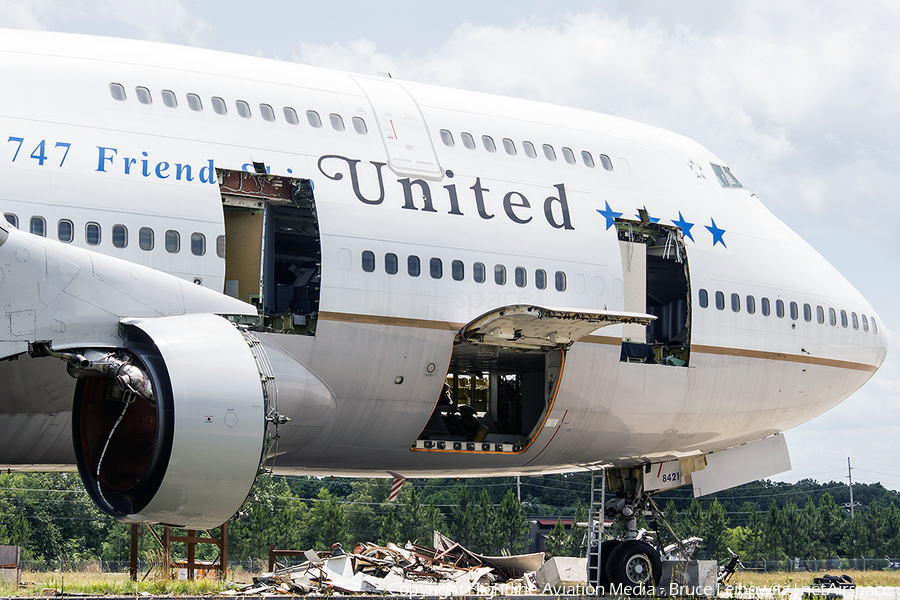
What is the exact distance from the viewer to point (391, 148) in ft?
47.3

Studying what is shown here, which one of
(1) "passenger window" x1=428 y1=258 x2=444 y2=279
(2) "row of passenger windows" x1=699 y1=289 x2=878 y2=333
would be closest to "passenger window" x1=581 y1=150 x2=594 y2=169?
(2) "row of passenger windows" x1=699 y1=289 x2=878 y2=333

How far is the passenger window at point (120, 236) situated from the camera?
1203 cm

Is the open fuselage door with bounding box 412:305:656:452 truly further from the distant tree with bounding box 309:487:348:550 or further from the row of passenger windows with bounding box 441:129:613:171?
the distant tree with bounding box 309:487:348:550

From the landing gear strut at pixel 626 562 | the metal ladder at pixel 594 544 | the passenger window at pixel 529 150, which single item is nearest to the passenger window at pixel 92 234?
the passenger window at pixel 529 150

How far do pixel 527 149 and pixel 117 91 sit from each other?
590cm

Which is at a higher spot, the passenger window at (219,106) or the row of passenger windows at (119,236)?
the passenger window at (219,106)

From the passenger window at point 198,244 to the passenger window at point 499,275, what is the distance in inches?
161

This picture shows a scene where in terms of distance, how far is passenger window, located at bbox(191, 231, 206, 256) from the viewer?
490 inches

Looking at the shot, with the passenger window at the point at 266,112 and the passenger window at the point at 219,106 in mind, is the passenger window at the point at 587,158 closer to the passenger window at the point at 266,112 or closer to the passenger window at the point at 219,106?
the passenger window at the point at 266,112

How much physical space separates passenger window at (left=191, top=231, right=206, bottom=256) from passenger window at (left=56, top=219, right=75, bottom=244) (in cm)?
134

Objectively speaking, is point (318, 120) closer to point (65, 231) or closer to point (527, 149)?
point (527, 149)

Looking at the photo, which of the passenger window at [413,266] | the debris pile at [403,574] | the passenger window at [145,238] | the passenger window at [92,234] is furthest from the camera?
the debris pile at [403,574]

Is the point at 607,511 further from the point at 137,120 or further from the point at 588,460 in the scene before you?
the point at 137,120

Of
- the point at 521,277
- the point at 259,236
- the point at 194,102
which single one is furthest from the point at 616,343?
the point at 194,102
